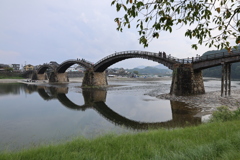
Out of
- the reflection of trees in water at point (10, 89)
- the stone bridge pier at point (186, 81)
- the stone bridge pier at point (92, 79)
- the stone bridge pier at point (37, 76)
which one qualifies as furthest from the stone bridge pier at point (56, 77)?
the stone bridge pier at point (186, 81)

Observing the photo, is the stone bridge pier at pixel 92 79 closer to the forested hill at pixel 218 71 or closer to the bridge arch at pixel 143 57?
the bridge arch at pixel 143 57

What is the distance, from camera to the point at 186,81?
23.9 metres

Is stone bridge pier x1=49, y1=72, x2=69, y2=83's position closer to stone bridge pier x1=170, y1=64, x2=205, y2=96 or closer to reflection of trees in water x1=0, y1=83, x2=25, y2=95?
reflection of trees in water x1=0, y1=83, x2=25, y2=95

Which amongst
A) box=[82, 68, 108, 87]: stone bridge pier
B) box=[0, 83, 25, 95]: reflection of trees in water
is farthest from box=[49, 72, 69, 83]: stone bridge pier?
box=[82, 68, 108, 87]: stone bridge pier

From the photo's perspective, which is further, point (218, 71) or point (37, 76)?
point (218, 71)

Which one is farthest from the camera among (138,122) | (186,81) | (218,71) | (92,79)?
(218,71)

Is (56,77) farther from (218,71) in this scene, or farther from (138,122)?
(218,71)

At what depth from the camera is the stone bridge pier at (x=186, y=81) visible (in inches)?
936

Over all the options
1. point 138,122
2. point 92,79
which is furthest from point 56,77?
point 138,122

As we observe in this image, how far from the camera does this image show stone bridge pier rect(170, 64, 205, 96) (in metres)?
23.8

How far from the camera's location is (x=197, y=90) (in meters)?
24.1

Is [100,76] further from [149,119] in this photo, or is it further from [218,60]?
[149,119]

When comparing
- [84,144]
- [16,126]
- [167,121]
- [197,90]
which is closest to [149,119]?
[167,121]

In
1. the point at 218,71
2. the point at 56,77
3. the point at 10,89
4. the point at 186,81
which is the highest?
the point at 218,71
